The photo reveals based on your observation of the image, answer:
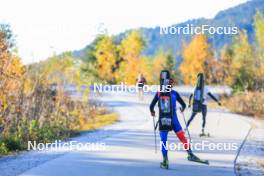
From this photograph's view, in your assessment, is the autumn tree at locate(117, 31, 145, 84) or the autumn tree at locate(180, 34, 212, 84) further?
the autumn tree at locate(180, 34, 212, 84)

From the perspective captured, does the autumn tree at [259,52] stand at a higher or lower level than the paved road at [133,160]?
higher

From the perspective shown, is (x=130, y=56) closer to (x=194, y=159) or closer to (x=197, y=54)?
(x=197, y=54)

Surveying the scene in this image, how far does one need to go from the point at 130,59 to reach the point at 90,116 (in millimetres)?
39070

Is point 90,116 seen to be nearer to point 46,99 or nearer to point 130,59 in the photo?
point 46,99

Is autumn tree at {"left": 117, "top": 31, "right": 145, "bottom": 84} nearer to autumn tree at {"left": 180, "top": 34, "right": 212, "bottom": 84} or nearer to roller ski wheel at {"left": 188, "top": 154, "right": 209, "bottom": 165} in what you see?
autumn tree at {"left": 180, "top": 34, "right": 212, "bottom": 84}

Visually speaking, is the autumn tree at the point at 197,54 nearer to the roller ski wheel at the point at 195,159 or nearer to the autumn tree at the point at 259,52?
the autumn tree at the point at 259,52

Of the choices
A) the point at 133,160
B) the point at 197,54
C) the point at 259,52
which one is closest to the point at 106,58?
the point at 197,54

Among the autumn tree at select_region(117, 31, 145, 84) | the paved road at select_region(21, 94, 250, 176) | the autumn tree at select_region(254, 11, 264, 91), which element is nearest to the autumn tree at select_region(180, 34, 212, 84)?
the autumn tree at select_region(117, 31, 145, 84)

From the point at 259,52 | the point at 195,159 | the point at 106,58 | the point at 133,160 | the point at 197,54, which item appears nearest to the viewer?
the point at 195,159

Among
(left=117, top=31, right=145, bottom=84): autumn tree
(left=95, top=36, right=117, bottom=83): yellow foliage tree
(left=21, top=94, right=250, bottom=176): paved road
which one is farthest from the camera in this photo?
(left=117, top=31, right=145, bottom=84): autumn tree

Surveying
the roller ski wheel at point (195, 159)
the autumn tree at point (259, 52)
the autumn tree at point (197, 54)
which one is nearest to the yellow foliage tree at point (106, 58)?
the autumn tree at point (197, 54)

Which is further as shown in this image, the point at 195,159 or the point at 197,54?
the point at 197,54

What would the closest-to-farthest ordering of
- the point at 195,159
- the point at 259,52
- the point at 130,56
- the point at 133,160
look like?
the point at 195,159 < the point at 133,160 < the point at 259,52 < the point at 130,56

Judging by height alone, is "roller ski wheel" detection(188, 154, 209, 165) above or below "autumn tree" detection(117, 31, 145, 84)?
below
